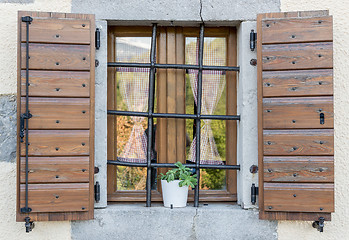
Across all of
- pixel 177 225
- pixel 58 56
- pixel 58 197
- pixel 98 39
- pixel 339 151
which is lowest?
pixel 177 225

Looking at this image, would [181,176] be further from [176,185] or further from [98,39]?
[98,39]

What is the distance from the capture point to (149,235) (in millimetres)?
2943

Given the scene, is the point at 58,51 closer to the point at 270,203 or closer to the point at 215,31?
the point at 215,31

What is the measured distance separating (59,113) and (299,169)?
5.11 feet

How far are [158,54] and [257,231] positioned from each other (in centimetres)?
138

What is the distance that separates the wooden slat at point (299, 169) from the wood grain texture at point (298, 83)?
0.41 metres

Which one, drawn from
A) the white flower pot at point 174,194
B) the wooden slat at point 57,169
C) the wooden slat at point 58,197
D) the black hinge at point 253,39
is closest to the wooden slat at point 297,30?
the black hinge at point 253,39

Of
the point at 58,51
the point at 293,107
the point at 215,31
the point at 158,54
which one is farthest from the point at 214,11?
the point at 58,51

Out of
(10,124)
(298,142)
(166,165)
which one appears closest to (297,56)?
(298,142)

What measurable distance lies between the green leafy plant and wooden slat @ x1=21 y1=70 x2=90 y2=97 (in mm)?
731

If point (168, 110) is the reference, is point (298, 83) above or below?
above

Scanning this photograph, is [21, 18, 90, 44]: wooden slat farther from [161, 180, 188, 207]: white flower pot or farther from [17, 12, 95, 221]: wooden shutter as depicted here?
[161, 180, 188, 207]: white flower pot

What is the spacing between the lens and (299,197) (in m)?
2.82

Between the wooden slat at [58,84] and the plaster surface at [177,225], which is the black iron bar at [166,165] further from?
the wooden slat at [58,84]
